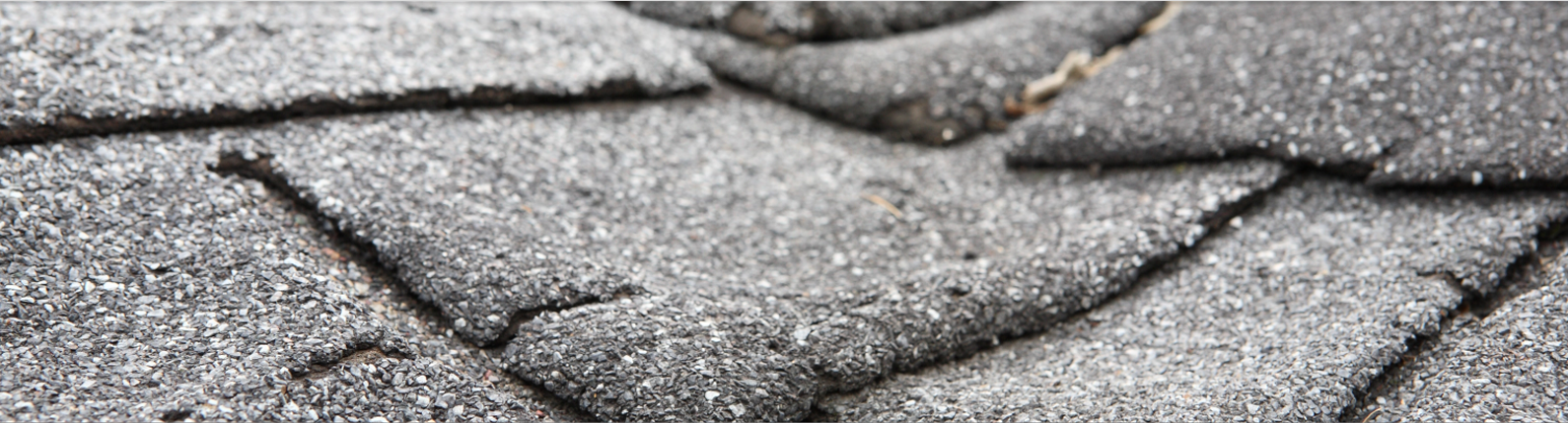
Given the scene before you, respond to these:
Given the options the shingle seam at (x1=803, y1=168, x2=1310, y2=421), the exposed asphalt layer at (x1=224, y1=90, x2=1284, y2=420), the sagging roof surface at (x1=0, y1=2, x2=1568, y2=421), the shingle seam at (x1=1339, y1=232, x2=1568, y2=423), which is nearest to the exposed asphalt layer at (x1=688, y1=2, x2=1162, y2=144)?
the sagging roof surface at (x1=0, y1=2, x2=1568, y2=421)

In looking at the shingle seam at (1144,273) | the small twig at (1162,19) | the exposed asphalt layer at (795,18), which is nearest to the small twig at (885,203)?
the shingle seam at (1144,273)

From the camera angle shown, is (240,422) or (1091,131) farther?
(1091,131)

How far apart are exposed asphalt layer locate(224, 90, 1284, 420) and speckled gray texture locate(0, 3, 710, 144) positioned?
0.40ft

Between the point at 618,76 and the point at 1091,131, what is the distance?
1.94 metres

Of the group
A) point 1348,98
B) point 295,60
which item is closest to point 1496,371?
point 1348,98

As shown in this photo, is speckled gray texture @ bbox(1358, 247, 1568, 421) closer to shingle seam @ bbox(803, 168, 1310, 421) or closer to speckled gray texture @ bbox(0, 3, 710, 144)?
shingle seam @ bbox(803, 168, 1310, 421)

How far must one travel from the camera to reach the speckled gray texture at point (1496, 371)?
91.9 inches

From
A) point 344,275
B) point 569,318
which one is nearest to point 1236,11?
point 569,318

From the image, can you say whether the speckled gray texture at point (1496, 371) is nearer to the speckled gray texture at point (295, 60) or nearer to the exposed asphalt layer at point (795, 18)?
the exposed asphalt layer at point (795, 18)

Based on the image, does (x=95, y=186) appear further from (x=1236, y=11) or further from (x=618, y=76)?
(x=1236, y=11)

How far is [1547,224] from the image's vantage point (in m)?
2.85

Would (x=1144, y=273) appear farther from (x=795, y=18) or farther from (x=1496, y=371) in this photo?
(x=795, y=18)

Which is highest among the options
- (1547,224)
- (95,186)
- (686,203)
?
(95,186)

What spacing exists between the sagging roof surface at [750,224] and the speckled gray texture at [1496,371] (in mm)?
11
